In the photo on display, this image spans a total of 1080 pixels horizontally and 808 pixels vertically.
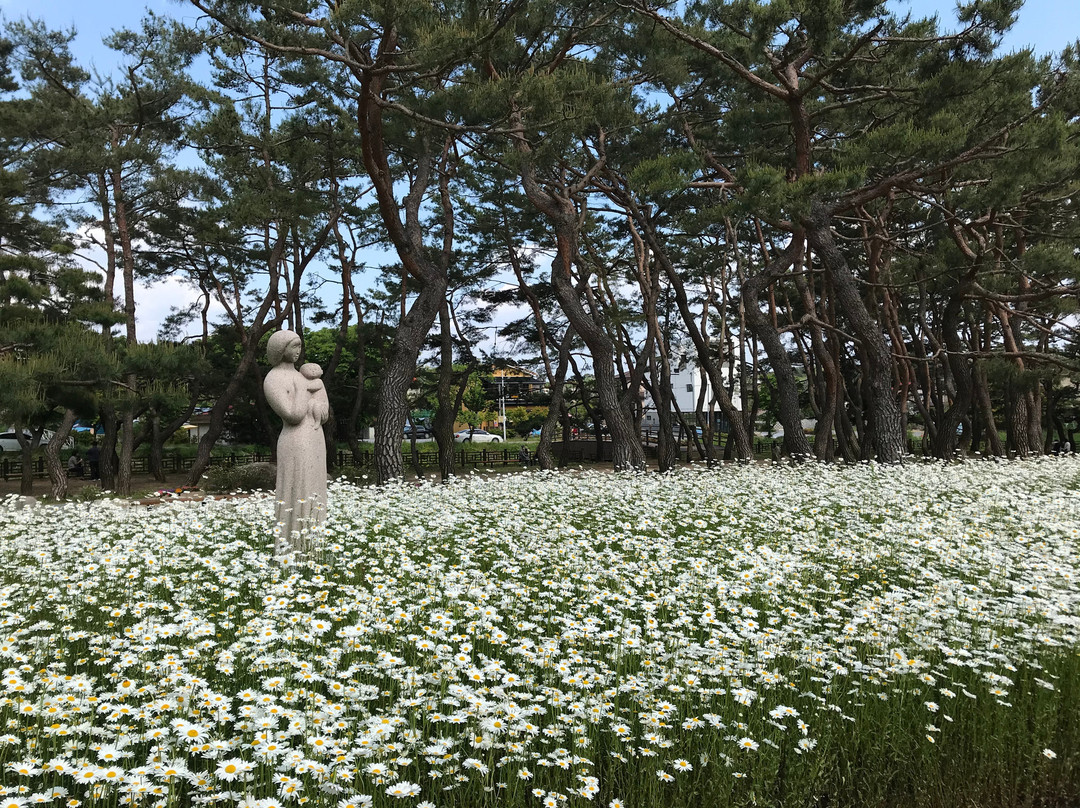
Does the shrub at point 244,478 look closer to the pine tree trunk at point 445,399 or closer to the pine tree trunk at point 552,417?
the pine tree trunk at point 445,399

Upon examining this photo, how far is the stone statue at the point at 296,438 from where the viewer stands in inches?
263

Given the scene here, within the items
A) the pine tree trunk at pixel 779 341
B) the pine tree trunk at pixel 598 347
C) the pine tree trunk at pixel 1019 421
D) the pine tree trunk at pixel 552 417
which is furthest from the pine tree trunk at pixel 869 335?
the pine tree trunk at pixel 552 417

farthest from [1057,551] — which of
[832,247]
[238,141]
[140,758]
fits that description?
[238,141]

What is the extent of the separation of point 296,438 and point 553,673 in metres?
4.01

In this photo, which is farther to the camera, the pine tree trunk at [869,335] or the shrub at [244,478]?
the shrub at [244,478]

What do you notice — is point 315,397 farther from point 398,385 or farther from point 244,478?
point 244,478

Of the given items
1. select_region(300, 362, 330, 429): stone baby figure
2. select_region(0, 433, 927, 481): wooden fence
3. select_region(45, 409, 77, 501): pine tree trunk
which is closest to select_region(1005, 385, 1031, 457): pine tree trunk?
select_region(0, 433, 927, 481): wooden fence

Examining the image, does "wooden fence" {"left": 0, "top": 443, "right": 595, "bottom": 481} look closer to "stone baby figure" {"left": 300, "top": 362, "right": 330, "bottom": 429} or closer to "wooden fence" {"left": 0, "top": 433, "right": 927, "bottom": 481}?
"wooden fence" {"left": 0, "top": 433, "right": 927, "bottom": 481}

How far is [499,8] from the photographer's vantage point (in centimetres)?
938

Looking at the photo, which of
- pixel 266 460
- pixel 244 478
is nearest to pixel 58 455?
pixel 244 478

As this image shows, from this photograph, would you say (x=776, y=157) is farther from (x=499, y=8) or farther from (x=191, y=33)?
(x=191, y=33)

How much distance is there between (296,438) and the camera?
270 inches

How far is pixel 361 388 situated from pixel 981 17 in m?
18.3

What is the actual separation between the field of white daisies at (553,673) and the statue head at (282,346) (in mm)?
1795
